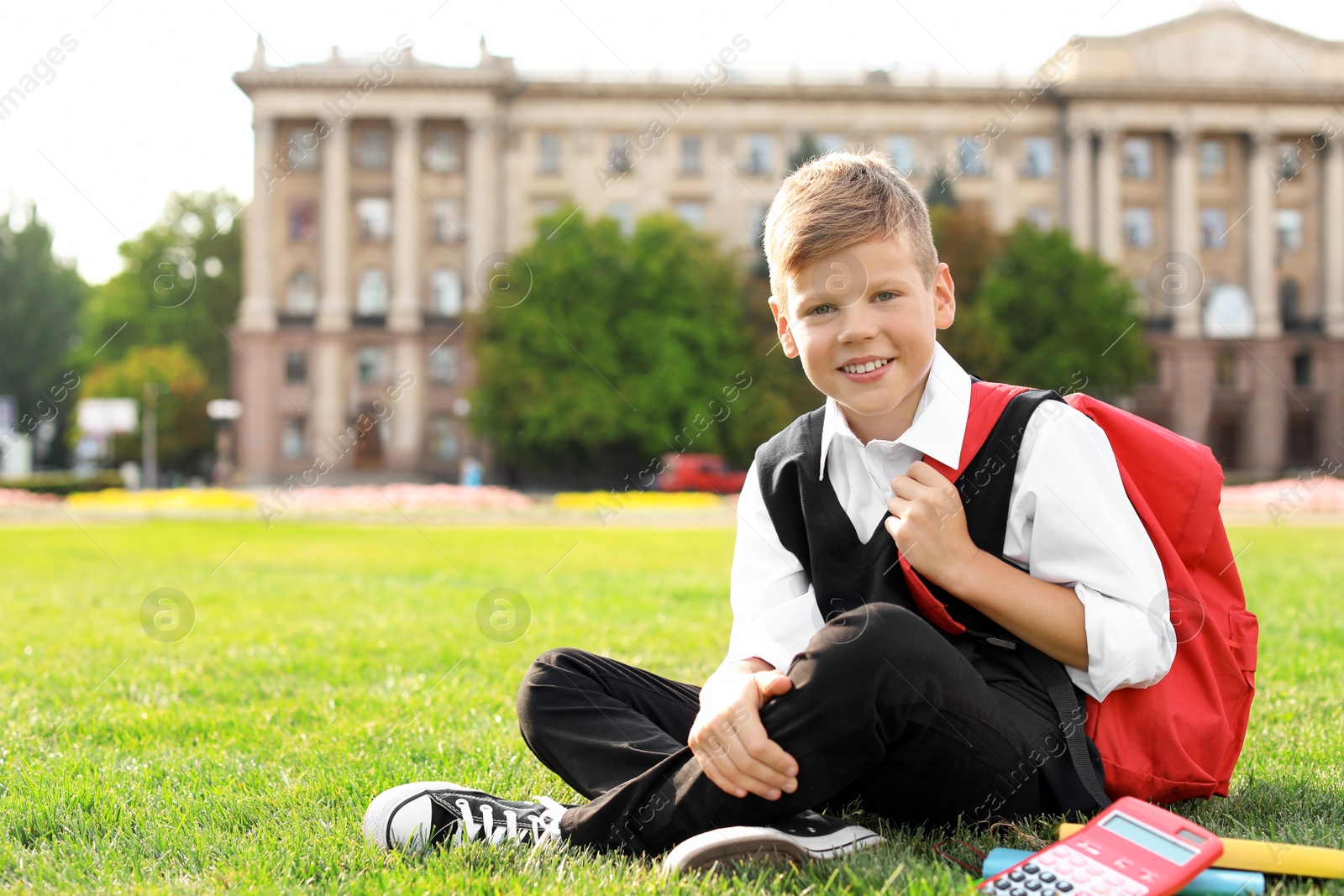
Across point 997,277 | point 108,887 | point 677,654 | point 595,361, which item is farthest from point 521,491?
point 108,887

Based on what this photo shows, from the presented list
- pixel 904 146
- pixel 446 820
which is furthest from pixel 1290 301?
pixel 446 820

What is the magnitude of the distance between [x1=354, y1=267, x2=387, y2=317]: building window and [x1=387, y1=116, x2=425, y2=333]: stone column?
993 millimetres

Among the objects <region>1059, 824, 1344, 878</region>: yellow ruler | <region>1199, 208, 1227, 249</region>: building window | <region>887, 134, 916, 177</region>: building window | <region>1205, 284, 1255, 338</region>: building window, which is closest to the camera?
<region>1059, 824, 1344, 878</region>: yellow ruler

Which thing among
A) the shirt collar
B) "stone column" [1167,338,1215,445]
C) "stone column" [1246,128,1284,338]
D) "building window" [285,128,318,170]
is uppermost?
"building window" [285,128,318,170]

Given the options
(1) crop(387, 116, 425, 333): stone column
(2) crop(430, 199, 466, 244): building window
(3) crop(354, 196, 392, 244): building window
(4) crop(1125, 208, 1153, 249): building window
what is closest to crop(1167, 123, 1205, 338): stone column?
(4) crop(1125, 208, 1153, 249): building window

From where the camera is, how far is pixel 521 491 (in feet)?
158

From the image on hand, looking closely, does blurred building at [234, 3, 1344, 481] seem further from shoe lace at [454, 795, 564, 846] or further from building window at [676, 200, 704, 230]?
shoe lace at [454, 795, 564, 846]

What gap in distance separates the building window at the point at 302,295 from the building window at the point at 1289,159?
49.0 meters

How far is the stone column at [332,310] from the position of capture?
52.1 meters

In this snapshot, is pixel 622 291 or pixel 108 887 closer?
pixel 108 887

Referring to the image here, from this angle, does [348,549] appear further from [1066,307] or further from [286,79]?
[286,79]

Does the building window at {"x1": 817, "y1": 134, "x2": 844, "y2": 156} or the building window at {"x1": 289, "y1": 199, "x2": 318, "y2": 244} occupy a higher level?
the building window at {"x1": 817, "y1": 134, "x2": 844, "y2": 156}

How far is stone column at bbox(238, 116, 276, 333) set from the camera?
5194 cm

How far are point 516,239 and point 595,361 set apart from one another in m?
14.0
